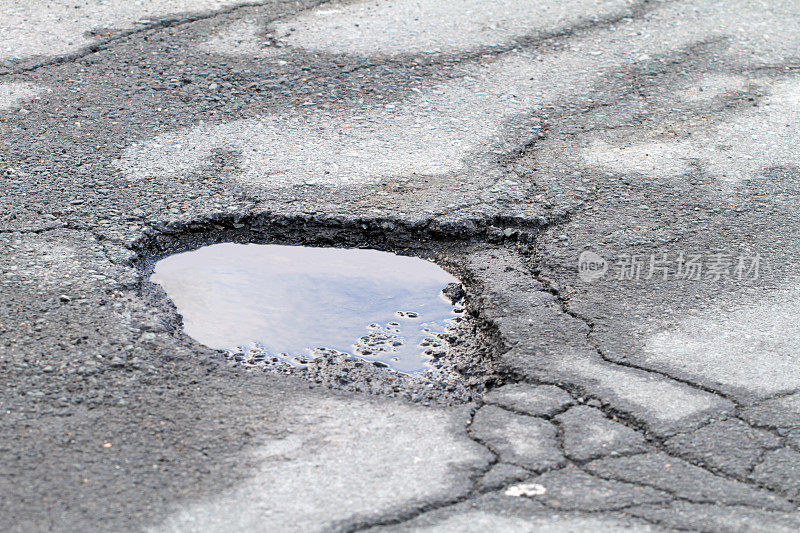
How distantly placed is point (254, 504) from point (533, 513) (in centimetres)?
89

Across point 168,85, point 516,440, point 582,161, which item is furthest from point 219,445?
point 168,85

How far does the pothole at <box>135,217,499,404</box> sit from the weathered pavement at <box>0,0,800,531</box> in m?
0.07

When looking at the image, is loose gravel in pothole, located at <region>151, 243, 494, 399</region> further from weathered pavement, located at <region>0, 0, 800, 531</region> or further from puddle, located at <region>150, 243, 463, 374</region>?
weathered pavement, located at <region>0, 0, 800, 531</region>
